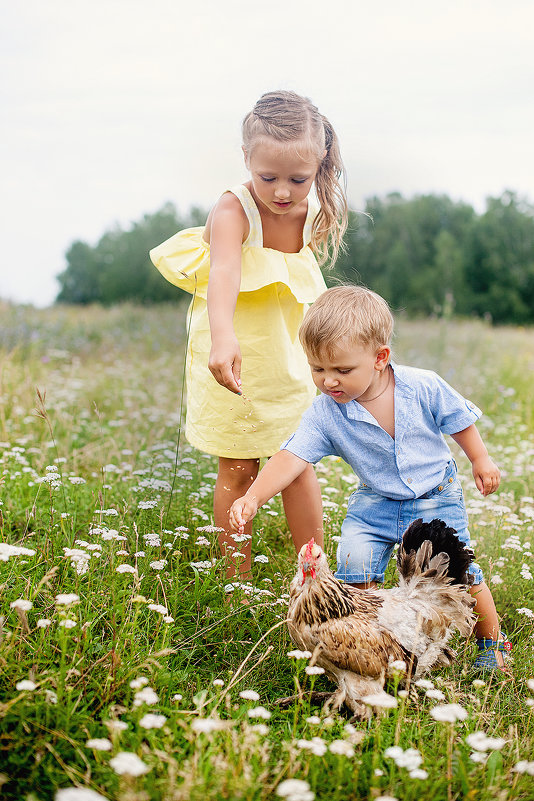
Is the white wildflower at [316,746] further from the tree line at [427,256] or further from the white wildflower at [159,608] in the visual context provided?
the tree line at [427,256]

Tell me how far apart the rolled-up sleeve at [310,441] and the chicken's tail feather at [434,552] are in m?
0.49

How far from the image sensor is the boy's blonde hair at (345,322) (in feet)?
8.82

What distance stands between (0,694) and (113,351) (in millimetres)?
9010

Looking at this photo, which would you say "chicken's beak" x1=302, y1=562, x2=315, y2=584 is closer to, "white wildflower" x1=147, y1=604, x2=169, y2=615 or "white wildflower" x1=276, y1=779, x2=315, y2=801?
"white wildflower" x1=147, y1=604, x2=169, y2=615

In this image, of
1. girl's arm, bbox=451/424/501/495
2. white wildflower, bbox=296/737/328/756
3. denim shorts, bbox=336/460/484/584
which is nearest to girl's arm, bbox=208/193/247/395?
denim shorts, bbox=336/460/484/584

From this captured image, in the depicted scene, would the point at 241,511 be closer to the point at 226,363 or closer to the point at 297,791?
the point at 226,363

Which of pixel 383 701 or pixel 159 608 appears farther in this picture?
pixel 159 608

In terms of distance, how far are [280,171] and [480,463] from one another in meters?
1.51

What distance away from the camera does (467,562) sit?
2.73 metres

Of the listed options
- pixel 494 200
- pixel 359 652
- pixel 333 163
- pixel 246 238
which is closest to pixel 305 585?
pixel 359 652

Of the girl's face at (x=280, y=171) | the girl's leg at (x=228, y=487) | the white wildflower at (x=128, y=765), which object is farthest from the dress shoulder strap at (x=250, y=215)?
the white wildflower at (x=128, y=765)

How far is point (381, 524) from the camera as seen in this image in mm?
3070

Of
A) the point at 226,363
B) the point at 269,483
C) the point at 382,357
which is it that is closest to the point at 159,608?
the point at 269,483

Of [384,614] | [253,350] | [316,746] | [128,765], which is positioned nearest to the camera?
[128,765]
